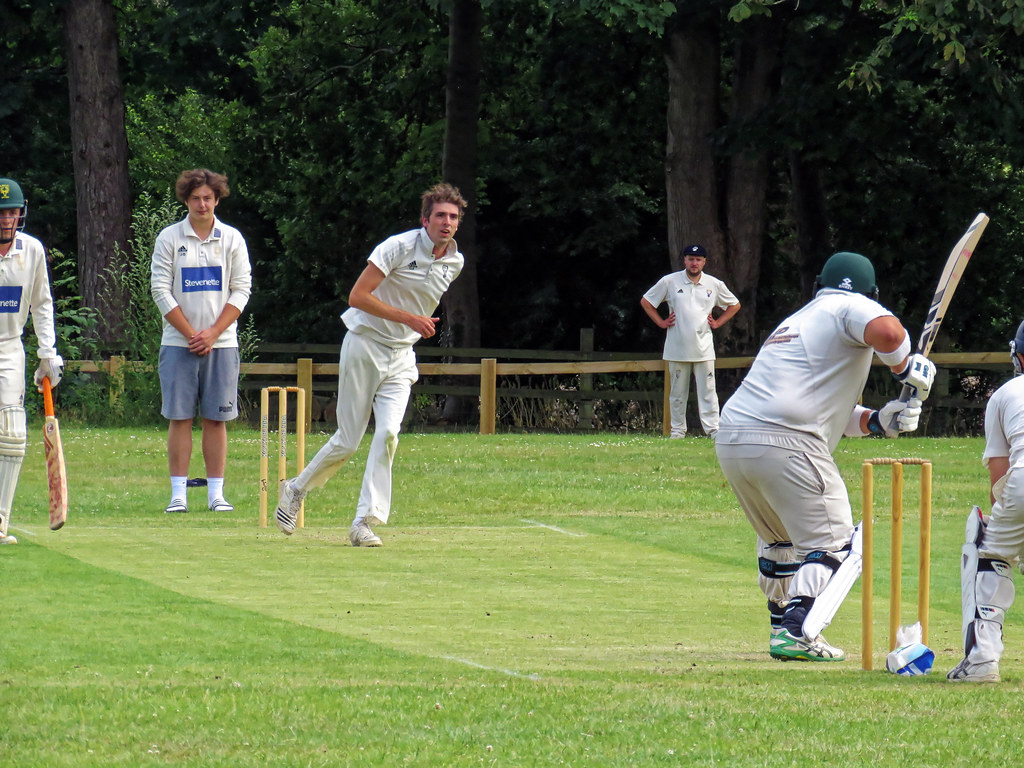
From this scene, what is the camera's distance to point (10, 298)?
953 centimetres

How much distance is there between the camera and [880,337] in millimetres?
6824

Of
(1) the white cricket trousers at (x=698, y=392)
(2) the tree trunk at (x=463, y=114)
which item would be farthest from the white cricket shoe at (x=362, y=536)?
(2) the tree trunk at (x=463, y=114)

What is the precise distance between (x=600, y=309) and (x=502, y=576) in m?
24.3

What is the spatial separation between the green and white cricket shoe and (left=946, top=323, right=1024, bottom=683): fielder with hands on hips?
0.66 meters

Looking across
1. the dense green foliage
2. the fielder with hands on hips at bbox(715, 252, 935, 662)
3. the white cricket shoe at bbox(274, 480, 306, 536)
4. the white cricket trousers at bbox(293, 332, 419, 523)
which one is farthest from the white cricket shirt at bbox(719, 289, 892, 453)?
the dense green foliage

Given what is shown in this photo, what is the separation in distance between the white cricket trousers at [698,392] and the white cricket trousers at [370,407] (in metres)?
9.17

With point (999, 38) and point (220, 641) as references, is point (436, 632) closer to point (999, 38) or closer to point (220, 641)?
point (220, 641)

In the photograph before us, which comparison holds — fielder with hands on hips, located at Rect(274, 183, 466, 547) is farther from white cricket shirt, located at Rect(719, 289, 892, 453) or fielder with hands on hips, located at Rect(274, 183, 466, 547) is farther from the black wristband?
the black wristband

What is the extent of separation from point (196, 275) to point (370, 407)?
6.46ft

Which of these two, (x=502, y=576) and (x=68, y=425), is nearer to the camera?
(x=502, y=576)

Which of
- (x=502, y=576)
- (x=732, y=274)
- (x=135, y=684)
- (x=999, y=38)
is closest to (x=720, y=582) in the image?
(x=502, y=576)

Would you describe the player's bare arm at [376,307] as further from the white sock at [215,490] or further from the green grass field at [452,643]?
the white sock at [215,490]

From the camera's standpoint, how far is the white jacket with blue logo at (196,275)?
38.4ft

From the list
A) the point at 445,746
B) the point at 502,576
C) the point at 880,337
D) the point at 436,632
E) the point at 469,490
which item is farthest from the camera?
the point at 469,490
